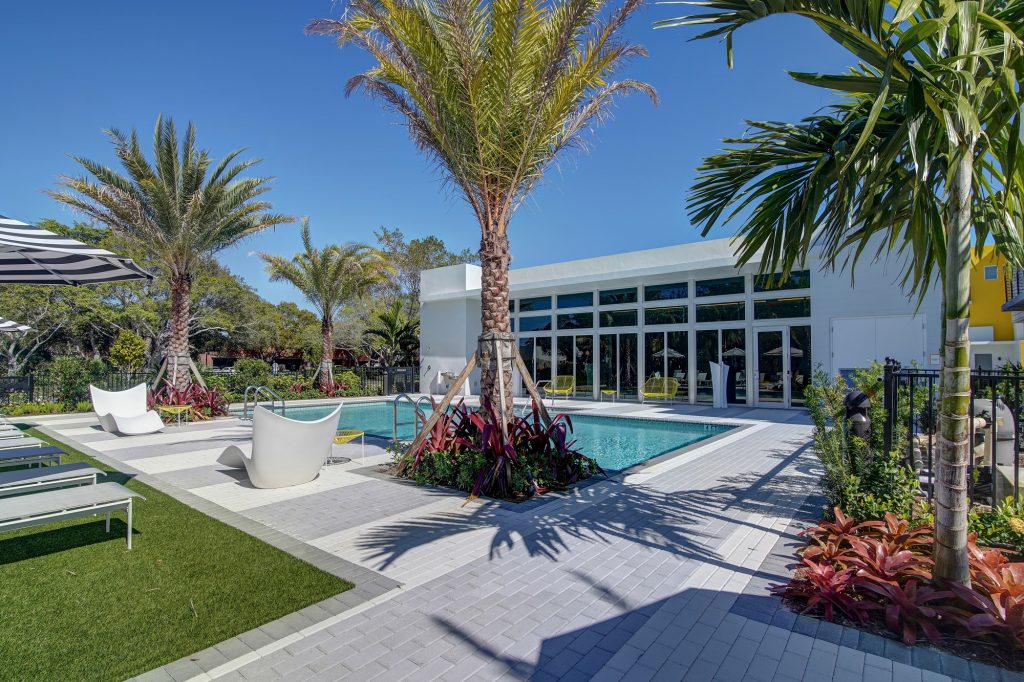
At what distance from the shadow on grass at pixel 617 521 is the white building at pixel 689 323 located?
28.8ft

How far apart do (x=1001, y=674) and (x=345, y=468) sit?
7287 millimetres

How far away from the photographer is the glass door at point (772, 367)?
54.1 feet

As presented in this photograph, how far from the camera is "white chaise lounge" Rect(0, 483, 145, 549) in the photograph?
Answer: 3.90 metres

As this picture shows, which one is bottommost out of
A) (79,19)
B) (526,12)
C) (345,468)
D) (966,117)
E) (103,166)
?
(345,468)

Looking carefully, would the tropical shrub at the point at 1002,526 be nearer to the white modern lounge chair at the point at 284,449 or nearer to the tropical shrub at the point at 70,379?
the white modern lounge chair at the point at 284,449

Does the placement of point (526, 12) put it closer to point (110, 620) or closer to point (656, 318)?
point (110, 620)

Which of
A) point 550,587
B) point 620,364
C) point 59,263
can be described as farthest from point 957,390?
point 620,364

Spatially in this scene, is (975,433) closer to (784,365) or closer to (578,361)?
(784,365)

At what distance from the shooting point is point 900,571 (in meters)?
3.37

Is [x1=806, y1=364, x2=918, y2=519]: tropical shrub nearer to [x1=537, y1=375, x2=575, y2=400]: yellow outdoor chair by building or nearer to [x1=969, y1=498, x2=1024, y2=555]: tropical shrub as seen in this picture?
[x1=969, y1=498, x2=1024, y2=555]: tropical shrub

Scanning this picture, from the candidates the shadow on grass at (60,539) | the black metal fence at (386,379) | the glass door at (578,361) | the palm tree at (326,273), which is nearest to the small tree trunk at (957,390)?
the shadow on grass at (60,539)

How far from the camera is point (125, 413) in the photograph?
38.2ft

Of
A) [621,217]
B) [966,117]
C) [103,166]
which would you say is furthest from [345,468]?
[621,217]

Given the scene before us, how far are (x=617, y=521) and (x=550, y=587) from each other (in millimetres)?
1711
